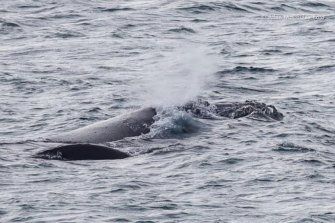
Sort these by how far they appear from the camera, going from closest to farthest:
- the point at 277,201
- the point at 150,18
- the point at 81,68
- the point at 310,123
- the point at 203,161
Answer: the point at 277,201 < the point at 203,161 < the point at 310,123 < the point at 81,68 < the point at 150,18

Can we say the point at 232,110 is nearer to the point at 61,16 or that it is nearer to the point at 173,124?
the point at 173,124

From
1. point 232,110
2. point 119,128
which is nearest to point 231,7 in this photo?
point 232,110

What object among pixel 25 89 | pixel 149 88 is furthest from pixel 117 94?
pixel 25 89

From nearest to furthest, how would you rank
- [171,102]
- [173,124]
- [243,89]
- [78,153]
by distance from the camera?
[78,153], [173,124], [171,102], [243,89]

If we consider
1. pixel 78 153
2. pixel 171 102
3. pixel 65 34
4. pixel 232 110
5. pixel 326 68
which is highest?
pixel 78 153

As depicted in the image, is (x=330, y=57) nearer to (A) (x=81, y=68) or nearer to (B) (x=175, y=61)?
(B) (x=175, y=61)

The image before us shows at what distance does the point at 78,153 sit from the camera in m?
20.0

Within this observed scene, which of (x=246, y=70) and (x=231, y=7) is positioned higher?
(x=231, y=7)

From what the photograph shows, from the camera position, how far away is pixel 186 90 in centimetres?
2775

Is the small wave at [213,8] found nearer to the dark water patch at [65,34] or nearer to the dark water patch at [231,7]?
the dark water patch at [231,7]

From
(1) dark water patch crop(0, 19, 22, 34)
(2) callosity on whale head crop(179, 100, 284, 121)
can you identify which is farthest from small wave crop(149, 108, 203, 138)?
(1) dark water patch crop(0, 19, 22, 34)

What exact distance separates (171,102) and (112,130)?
122 inches

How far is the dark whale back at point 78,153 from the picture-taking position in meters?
19.9

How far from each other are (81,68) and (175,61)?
9.65ft
